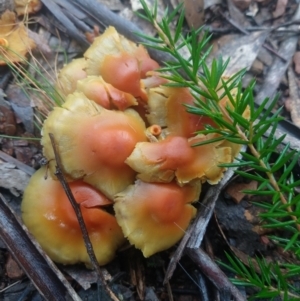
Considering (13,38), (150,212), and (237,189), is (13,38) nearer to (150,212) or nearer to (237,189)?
(150,212)

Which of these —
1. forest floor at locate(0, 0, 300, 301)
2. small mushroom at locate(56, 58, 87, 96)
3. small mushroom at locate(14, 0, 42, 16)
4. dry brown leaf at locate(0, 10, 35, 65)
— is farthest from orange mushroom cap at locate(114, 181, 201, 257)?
small mushroom at locate(14, 0, 42, 16)

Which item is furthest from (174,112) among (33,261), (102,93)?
(33,261)

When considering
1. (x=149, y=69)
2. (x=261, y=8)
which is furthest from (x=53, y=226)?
(x=261, y=8)

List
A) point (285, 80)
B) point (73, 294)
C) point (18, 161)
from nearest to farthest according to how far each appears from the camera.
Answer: point (73, 294), point (18, 161), point (285, 80)

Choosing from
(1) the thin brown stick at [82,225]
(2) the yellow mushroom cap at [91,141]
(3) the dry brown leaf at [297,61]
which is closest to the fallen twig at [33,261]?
(1) the thin brown stick at [82,225]

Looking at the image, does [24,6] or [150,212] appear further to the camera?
[24,6]

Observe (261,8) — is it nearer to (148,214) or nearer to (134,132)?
(134,132)

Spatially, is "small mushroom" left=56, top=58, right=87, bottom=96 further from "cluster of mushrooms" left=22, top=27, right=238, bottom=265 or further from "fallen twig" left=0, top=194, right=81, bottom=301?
"fallen twig" left=0, top=194, right=81, bottom=301

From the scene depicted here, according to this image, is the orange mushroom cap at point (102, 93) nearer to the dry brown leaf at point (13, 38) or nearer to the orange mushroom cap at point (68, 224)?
the orange mushroom cap at point (68, 224)
